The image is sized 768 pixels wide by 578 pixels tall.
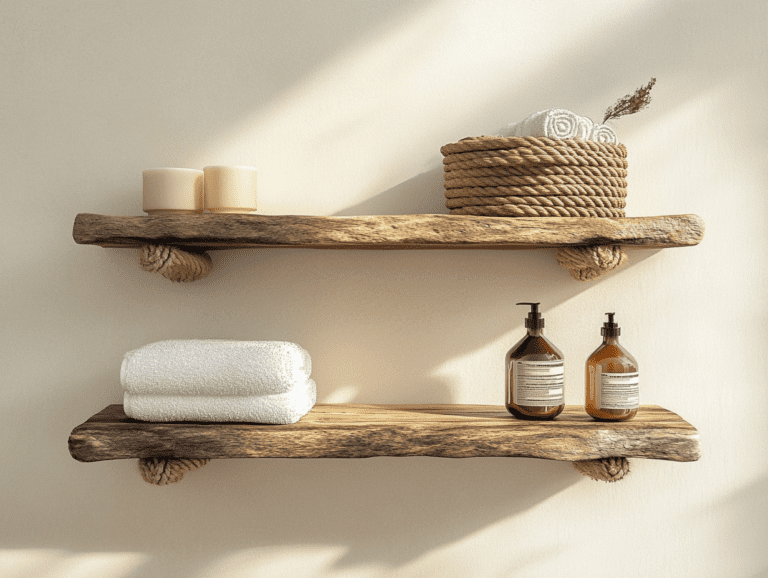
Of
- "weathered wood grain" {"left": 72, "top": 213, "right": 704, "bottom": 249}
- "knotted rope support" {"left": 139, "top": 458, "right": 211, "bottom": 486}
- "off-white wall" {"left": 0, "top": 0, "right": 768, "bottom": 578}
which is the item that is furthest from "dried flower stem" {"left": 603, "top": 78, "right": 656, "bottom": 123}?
"knotted rope support" {"left": 139, "top": 458, "right": 211, "bottom": 486}

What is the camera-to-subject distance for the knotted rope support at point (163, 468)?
2.75 ft

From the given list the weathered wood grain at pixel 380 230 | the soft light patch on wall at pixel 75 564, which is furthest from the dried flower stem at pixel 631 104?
the soft light patch on wall at pixel 75 564

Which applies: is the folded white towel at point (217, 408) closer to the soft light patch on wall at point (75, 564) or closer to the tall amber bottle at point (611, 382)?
the soft light patch on wall at point (75, 564)

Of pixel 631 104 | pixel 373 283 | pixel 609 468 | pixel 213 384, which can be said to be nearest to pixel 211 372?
pixel 213 384

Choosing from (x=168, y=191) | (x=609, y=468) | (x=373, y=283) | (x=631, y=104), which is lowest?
(x=609, y=468)

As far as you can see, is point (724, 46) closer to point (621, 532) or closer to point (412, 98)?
point (412, 98)

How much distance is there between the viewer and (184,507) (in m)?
0.97

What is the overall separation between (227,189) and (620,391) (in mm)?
579

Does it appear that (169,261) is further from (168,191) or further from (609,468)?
Answer: (609,468)

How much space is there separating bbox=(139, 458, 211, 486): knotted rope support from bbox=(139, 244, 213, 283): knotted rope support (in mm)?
248

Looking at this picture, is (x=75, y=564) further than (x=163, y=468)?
Yes

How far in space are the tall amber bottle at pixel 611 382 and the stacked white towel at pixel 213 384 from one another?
40 cm

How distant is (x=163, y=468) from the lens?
0.84 metres

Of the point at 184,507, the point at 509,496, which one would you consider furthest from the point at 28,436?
the point at 509,496
